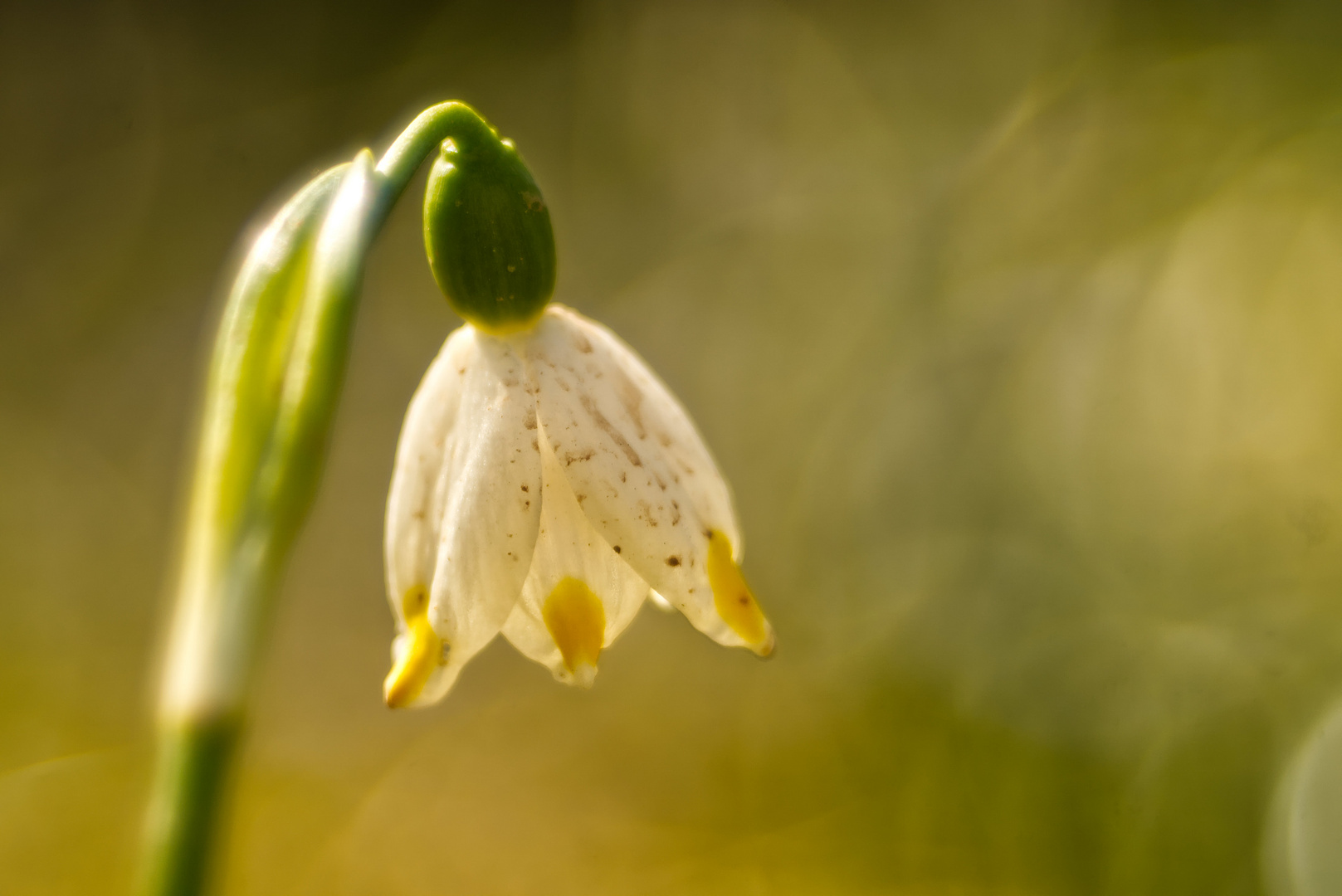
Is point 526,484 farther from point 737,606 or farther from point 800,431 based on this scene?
point 800,431

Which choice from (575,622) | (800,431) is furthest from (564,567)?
(800,431)

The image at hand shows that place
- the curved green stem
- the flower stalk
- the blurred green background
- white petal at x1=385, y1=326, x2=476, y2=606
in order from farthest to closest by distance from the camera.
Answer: the blurred green background → white petal at x1=385, y1=326, x2=476, y2=606 → the curved green stem → the flower stalk

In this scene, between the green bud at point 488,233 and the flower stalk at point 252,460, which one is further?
the green bud at point 488,233

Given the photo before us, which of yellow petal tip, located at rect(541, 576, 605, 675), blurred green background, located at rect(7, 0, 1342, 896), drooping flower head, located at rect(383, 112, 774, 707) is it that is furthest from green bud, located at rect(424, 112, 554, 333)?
blurred green background, located at rect(7, 0, 1342, 896)

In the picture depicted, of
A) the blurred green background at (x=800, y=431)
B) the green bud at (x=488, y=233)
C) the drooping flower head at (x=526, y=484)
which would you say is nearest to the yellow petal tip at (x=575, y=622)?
the drooping flower head at (x=526, y=484)

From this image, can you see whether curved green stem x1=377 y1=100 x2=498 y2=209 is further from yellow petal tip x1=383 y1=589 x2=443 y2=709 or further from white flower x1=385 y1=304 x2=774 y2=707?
yellow petal tip x1=383 y1=589 x2=443 y2=709

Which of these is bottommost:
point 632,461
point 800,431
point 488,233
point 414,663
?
point 414,663

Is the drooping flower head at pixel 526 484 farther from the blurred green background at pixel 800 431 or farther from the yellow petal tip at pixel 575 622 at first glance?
the blurred green background at pixel 800 431
